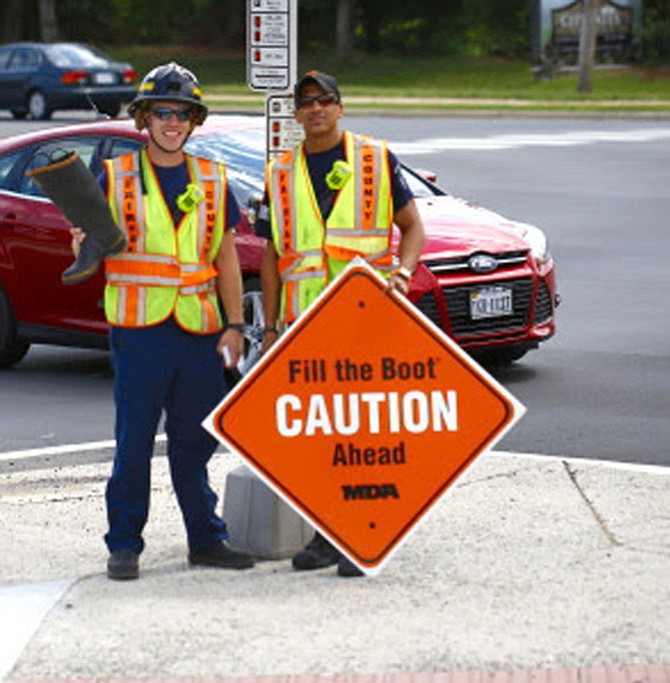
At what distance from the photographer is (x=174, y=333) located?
757 cm

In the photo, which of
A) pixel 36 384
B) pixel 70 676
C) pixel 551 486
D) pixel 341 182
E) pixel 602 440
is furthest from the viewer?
pixel 36 384

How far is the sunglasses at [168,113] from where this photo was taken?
24.7ft

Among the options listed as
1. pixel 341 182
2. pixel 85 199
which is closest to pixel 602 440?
pixel 341 182

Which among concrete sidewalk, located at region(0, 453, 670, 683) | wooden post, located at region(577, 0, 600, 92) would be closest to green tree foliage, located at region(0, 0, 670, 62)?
wooden post, located at region(577, 0, 600, 92)

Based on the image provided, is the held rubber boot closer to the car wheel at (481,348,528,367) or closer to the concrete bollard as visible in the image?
the concrete bollard

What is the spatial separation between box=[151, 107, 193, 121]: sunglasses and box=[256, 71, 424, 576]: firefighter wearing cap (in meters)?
0.41

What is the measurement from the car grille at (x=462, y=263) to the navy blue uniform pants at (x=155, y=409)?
4651 mm

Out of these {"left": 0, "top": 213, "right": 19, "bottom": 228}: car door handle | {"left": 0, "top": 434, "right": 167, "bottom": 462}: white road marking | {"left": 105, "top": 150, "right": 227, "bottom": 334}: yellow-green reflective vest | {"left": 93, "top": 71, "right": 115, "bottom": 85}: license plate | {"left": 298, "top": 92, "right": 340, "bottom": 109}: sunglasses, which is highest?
{"left": 298, "top": 92, "right": 340, "bottom": 109}: sunglasses

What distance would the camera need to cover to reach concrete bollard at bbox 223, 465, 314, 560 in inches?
316

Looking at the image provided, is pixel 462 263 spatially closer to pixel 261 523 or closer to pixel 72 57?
pixel 261 523

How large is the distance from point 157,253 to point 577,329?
294 inches

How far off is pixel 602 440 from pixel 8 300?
421 cm

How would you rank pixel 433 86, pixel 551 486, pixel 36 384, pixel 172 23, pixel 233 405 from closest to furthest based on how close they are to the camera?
1. pixel 233 405
2. pixel 551 486
3. pixel 36 384
4. pixel 433 86
5. pixel 172 23

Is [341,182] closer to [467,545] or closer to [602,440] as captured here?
[467,545]
